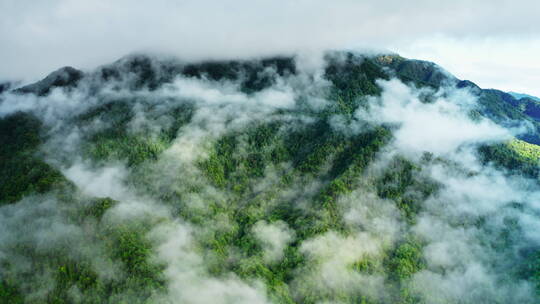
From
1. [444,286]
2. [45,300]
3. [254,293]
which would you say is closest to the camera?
[45,300]

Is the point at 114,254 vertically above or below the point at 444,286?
above

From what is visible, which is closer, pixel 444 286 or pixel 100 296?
pixel 100 296

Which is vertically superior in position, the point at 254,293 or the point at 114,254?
the point at 114,254

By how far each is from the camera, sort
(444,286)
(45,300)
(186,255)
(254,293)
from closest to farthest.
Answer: (45,300) → (254,293) → (444,286) → (186,255)

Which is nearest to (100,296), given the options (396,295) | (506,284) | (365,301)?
(365,301)

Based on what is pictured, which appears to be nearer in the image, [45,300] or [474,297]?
[45,300]

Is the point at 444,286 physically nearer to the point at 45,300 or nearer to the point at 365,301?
the point at 365,301

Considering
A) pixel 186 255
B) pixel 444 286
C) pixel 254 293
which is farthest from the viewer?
pixel 186 255

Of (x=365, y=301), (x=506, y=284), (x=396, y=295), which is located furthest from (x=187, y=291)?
(x=506, y=284)

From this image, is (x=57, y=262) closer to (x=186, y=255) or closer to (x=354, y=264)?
(x=186, y=255)
